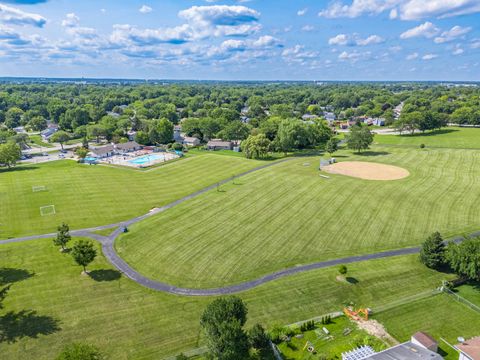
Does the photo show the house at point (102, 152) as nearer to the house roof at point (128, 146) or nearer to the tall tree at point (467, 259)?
the house roof at point (128, 146)

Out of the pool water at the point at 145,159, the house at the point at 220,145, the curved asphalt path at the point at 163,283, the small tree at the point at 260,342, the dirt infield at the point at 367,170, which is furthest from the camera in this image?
the house at the point at 220,145

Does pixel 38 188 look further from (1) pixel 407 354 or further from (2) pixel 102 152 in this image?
(1) pixel 407 354

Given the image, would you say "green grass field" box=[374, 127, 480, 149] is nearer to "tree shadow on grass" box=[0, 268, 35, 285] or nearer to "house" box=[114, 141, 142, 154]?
"house" box=[114, 141, 142, 154]

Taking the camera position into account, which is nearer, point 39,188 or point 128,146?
point 39,188

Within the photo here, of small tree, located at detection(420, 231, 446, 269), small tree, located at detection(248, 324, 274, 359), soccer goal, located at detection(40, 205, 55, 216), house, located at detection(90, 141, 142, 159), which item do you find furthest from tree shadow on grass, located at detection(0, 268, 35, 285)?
house, located at detection(90, 141, 142, 159)

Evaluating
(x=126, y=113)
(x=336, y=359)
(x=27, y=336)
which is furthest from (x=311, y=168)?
(x=126, y=113)

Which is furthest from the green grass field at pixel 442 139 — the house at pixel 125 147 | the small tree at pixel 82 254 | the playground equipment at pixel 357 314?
the small tree at pixel 82 254

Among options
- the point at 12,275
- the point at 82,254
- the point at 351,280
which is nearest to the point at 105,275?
the point at 82,254
